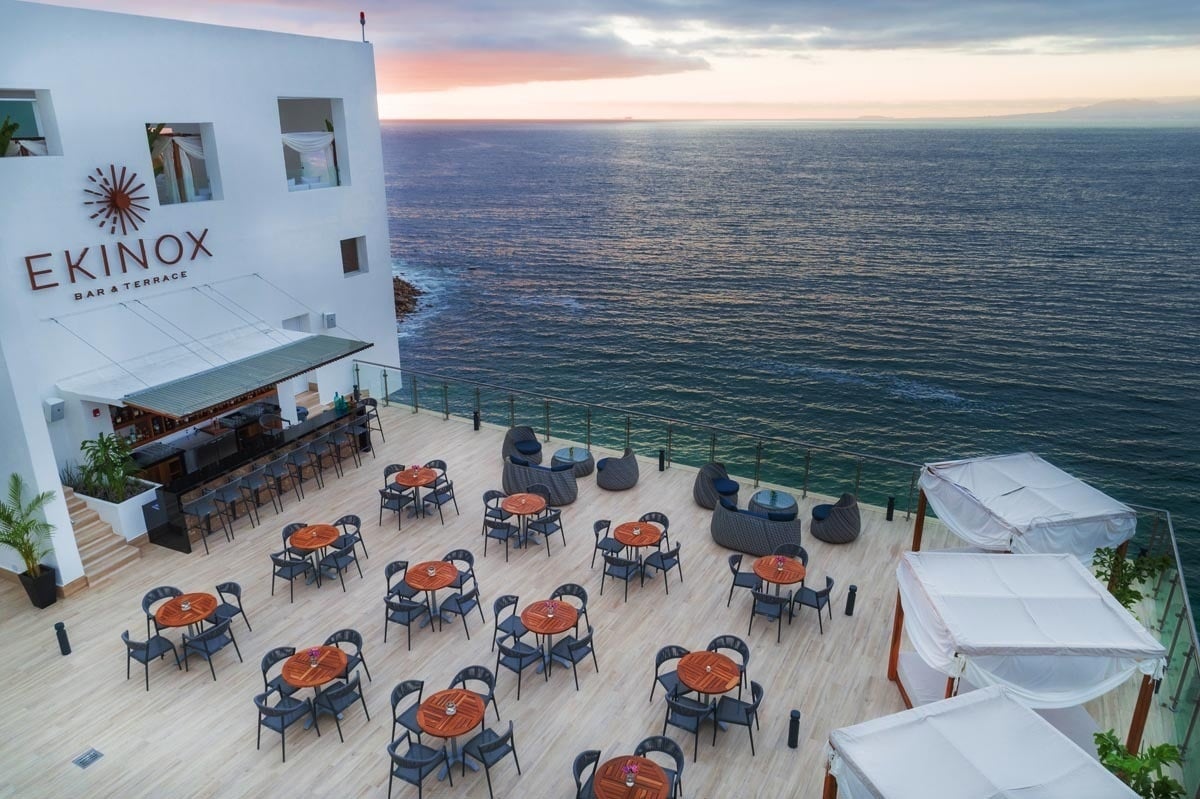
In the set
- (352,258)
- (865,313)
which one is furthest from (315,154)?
(865,313)

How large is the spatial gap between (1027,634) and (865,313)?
1581 inches

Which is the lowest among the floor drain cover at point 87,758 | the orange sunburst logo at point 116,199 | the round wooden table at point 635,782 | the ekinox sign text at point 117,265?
the floor drain cover at point 87,758

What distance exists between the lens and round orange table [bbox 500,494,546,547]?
1330 cm

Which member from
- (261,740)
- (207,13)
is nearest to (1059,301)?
(207,13)

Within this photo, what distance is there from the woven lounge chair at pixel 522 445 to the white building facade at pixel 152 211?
217 inches

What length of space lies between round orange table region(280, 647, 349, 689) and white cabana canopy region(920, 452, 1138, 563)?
9028 millimetres

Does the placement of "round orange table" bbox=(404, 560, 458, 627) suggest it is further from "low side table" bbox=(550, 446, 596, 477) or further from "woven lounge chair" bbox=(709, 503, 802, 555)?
"woven lounge chair" bbox=(709, 503, 802, 555)

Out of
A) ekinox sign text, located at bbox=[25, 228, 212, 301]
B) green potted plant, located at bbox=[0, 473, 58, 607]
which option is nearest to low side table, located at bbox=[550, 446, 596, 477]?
green potted plant, located at bbox=[0, 473, 58, 607]

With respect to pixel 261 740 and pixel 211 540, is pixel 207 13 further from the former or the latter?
pixel 261 740

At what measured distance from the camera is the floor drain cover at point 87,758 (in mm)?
8984

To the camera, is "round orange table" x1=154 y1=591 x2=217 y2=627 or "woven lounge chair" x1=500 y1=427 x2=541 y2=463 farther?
"woven lounge chair" x1=500 y1=427 x2=541 y2=463

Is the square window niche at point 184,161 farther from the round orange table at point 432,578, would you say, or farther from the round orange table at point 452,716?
the round orange table at point 452,716

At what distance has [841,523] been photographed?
13.5 metres

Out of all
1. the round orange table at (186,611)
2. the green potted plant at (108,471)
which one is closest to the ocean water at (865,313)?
the green potted plant at (108,471)
